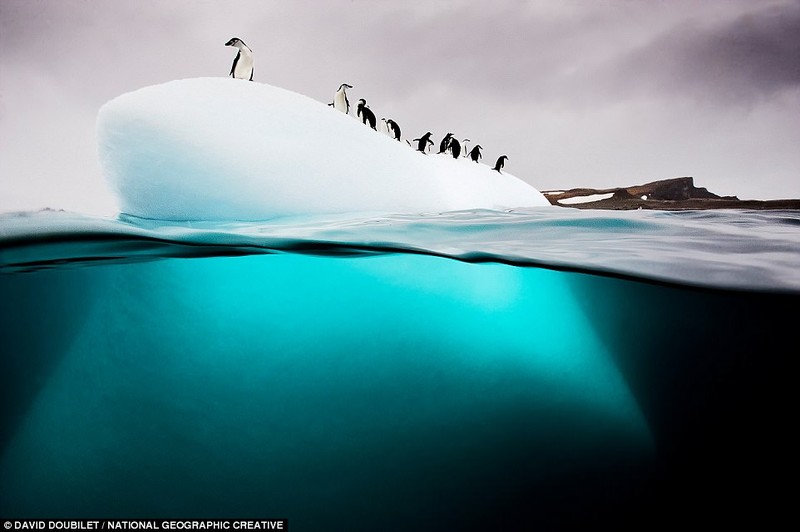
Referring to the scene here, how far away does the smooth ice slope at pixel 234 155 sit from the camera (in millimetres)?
3346

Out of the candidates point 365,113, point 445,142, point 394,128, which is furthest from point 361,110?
point 445,142

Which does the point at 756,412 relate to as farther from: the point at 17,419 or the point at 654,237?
the point at 17,419

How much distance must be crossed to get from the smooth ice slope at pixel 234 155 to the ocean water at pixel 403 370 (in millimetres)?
234

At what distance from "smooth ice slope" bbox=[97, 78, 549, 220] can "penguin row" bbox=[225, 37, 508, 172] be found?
10.1 ft

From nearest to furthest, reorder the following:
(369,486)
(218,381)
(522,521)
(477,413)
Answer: (522,521)
(369,486)
(477,413)
(218,381)

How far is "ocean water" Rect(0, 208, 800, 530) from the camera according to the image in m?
3.01

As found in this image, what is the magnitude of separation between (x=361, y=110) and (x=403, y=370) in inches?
325

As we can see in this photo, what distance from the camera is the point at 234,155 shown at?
3.41 m

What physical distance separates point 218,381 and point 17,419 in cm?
148

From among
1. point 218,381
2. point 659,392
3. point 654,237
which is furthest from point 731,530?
point 218,381

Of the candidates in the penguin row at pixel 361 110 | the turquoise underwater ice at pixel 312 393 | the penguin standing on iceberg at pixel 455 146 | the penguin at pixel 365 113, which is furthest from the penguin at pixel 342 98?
the turquoise underwater ice at pixel 312 393

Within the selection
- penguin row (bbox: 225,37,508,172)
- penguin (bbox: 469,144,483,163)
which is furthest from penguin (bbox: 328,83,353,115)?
penguin (bbox: 469,144,483,163)

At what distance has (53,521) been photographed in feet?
9.32

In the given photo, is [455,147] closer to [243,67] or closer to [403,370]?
[243,67]
